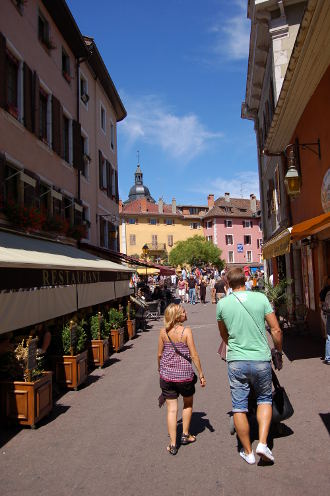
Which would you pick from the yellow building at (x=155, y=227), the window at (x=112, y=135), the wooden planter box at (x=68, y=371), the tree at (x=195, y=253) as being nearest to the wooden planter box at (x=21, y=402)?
the wooden planter box at (x=68, y=371)

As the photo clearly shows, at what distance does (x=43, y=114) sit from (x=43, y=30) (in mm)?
2730

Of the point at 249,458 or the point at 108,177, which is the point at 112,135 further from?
the point at 249,458

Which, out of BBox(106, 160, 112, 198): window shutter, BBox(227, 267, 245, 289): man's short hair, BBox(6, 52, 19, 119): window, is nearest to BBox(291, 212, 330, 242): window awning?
BBox(227, 267, 245, 289): man's short hair

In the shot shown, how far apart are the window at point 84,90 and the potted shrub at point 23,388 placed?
13838 millimetres

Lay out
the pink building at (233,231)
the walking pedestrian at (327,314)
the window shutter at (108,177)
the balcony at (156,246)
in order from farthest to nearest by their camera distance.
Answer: the pink building at (233,231) < the balcony at (156,246) < the window shutter at (108,177) < the walking pedestrian at (327,314)

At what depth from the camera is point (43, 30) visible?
44.0 feet

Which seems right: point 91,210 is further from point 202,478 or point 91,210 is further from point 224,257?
point 224,257

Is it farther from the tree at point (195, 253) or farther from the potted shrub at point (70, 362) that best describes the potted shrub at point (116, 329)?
the tree at point (195, 253)

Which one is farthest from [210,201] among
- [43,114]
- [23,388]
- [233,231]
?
[23,388]

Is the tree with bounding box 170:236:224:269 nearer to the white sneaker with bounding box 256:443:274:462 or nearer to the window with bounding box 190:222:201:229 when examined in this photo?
the window with bounding box 190:222:201:229

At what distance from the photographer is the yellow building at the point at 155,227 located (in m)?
68.9

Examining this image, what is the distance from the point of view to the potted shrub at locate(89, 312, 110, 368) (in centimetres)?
893

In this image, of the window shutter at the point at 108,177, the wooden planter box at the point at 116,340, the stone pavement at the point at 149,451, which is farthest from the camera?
the window shutter at the point at 108,177

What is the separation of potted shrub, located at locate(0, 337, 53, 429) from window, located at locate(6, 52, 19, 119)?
22.3 ft
